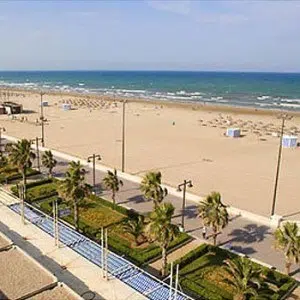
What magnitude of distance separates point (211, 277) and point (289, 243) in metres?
4.48

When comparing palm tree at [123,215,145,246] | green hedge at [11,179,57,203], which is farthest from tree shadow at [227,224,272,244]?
green hedge at [11,179,57,203]

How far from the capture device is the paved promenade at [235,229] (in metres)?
24.6

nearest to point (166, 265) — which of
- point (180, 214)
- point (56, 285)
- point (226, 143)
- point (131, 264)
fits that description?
point (131, 264)

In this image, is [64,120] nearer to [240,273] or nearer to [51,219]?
[51,219]

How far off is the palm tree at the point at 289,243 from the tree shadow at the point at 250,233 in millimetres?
4807

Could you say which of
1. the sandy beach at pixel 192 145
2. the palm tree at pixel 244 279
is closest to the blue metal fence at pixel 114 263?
the palm tree at pixel 244 279

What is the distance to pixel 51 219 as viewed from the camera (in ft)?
89.5

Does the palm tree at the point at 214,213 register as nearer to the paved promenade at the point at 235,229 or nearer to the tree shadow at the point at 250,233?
the paved promenade at the point at 235,229

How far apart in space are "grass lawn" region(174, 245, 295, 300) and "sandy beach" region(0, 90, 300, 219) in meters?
9.29

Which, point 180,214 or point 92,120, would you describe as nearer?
point 180,214

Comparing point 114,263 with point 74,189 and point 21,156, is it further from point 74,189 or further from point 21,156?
point 21,156

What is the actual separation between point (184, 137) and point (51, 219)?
37.6 m

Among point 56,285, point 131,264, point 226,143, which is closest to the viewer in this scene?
point 56,285

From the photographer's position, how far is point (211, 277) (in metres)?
21.8
